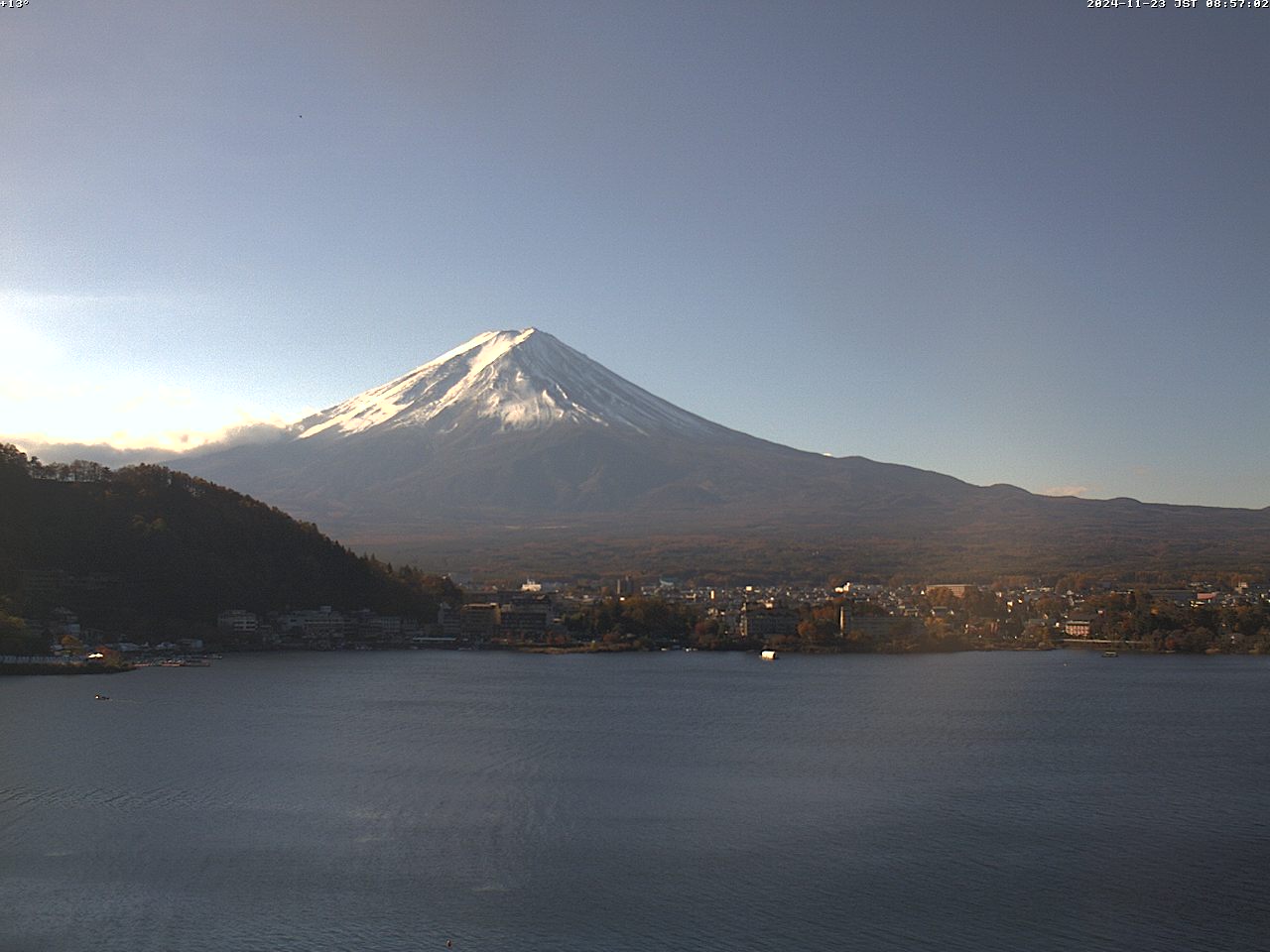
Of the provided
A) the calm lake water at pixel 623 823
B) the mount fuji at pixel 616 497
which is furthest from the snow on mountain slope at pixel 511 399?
the calm lake water at pixel 623 823

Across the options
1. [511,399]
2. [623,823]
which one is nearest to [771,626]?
[623,823]

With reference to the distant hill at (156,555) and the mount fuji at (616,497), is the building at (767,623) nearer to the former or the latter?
the distant hill at (156,555)

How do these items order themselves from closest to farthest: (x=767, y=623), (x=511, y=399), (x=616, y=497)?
(x=767, y=623) < (x=616, y=497) < (x=511, y=399)

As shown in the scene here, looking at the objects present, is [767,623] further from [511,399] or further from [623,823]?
[511,399]

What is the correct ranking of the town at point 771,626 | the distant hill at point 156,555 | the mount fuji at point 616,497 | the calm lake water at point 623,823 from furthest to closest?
1. the mount fuji at point 616,497
2. the town at point 771,626
3. the distant hill at point 156,555
4. the calm lake water at point 623,823

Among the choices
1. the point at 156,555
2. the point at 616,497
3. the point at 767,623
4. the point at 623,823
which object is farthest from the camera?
the point at 616,497

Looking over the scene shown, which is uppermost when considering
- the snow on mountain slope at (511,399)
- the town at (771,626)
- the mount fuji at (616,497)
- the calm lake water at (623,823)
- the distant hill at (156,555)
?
the snow on mountain slope at (511,399)

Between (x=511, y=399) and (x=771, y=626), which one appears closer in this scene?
(x=771, y=626)

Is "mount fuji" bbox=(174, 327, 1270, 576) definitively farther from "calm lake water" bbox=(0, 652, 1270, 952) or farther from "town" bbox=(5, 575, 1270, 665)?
"calm lake water" bbox=(0, 652, 1270, 952)
